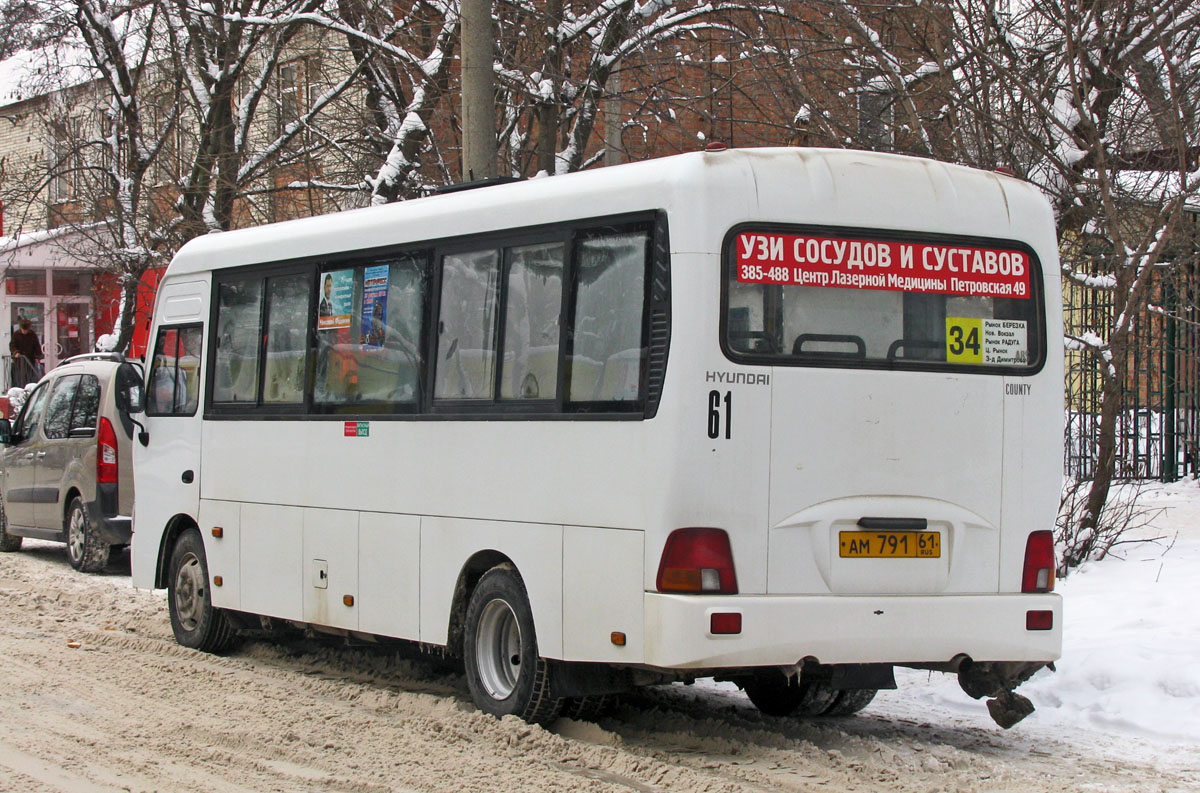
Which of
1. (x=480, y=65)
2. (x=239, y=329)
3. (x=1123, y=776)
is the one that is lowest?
(x=1123, y=776)

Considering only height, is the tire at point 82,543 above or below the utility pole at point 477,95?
below

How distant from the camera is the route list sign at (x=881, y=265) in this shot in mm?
7160

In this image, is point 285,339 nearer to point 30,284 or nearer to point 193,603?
point 193,603

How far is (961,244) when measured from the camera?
298 inches

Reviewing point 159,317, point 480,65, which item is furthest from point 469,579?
point 480,65

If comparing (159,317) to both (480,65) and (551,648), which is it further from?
(551,648)

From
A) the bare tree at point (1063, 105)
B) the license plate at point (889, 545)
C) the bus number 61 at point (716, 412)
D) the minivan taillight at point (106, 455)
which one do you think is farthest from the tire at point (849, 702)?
the minivan taillight at point (106, 455)

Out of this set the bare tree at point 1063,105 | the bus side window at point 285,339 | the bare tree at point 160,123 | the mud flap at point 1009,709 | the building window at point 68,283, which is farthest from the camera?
the building window at point 68,283

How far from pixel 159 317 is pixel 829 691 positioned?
19.0 ft

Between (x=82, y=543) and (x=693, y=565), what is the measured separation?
383 inches

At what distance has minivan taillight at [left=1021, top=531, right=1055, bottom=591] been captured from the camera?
7602mm

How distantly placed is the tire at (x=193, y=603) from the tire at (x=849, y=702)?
4.34 meters

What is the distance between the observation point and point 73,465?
15320 millimetres

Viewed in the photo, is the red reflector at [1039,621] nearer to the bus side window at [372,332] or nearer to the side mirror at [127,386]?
the bus side window at [372,332]
